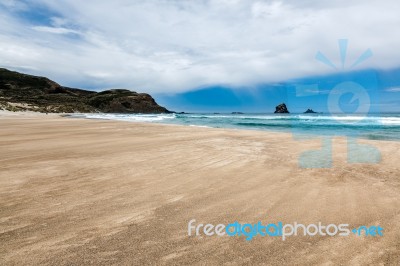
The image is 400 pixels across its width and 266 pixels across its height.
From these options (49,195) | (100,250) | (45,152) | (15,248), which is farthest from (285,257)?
(45,152)

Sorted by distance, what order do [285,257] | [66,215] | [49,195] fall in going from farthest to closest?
[49,195] → [66,215] → [285,257]

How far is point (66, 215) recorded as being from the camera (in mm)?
3168

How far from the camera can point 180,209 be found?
3.46 meters

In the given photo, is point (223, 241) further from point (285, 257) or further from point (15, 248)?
point (15, 248)

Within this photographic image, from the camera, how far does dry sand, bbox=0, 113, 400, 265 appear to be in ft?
7.86

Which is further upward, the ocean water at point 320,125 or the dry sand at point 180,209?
the ocean water at point 320,125

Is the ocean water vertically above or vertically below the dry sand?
above

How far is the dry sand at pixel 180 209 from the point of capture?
94.3 inches

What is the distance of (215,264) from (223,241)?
43 cm

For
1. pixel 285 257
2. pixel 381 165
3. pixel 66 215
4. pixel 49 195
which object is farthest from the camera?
pixel 381 165

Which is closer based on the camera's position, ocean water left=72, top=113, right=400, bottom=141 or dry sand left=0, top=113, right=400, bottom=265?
dry sand left=0, top=113, right=400, bottom=265

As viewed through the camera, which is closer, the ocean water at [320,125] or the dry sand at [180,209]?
the dry sand at [180,209]

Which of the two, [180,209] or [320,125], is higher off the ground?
[320,125]

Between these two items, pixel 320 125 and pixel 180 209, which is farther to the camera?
pixel 320 125
